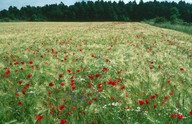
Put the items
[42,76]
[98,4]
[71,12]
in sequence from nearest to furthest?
[42,76] < [71,12] < [98,4]

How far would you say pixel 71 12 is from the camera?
105750 millimetres

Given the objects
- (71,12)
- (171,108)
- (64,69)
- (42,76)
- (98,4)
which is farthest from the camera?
(98,4)

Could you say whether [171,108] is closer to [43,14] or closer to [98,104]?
[98,104]

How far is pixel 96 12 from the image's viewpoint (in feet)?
357

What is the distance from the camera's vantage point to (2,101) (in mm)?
3598

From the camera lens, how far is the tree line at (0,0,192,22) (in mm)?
105375

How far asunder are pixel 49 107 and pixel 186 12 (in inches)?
4710

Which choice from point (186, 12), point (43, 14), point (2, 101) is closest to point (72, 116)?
point (2, 101)

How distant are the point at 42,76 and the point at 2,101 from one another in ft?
4.07

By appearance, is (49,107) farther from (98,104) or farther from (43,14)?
(43,14)

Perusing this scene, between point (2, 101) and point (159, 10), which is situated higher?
point (2, 101)

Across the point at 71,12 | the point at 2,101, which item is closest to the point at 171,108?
the point at 2,101

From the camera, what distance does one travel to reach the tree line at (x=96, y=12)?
10538cm

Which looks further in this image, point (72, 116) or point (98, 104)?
point (98, 104)
